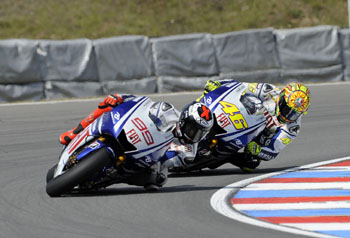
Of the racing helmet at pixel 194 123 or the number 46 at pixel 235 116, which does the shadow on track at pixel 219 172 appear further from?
the racing helmet at pixel 194 123

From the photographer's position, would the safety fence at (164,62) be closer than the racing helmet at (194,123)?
No

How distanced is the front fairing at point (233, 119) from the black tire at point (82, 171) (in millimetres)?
2140

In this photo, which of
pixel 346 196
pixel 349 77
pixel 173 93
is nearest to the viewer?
pixel 346 196

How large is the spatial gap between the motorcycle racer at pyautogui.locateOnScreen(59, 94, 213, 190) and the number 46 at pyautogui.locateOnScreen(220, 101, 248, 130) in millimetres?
1020

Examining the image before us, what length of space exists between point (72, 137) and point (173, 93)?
28.3ft

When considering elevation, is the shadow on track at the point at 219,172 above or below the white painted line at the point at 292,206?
below

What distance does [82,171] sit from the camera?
6.62 meters

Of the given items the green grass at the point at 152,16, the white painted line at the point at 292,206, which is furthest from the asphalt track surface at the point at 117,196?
the green grass at the point at 152,16

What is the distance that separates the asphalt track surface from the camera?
5672 mm

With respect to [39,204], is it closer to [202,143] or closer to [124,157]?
[124,157]

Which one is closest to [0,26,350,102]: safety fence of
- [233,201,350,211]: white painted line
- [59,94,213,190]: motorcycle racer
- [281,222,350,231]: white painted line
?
[59,94,213,190]: motorcycle racer

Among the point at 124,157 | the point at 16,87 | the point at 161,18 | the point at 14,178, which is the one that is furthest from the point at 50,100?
the point at 161,18

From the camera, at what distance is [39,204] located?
21.9 feet

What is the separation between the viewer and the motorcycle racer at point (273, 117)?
8.67 m
